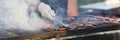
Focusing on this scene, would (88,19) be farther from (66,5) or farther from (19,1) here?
(19,1)

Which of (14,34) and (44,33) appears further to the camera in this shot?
(44,33)

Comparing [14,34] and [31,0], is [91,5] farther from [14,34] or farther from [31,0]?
[14,34]

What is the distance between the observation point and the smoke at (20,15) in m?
1.68

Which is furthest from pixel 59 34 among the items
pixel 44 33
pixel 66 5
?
pixel 66 5

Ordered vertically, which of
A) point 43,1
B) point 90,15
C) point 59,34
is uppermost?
point 43,1

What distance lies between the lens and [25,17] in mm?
1780

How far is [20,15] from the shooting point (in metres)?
1.75

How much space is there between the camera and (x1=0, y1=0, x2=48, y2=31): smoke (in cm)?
168

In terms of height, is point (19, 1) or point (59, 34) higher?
point (19, 1)

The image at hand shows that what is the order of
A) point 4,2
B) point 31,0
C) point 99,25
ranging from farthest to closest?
point 99,25, point 31,0, point 4,2

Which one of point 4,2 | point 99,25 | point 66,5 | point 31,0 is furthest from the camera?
point 99,25

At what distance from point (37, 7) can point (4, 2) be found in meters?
0.31

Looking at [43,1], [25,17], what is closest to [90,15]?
[43,1]

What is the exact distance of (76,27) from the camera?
197cm
